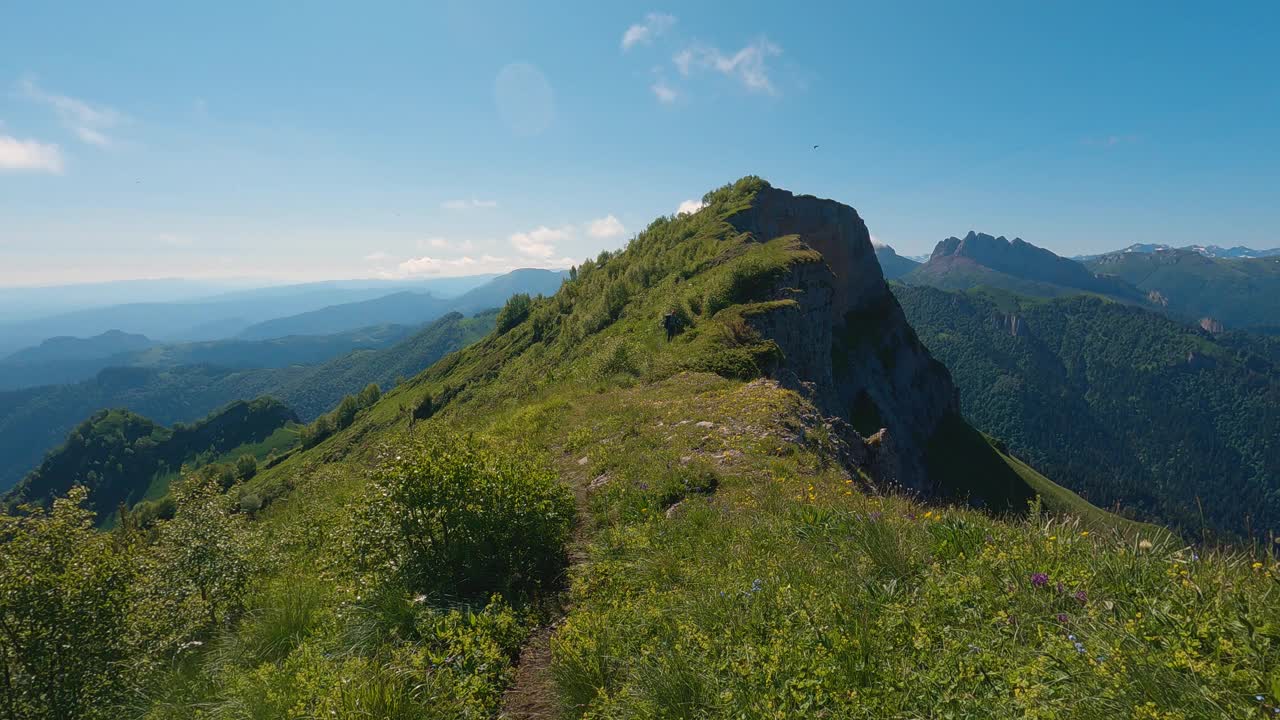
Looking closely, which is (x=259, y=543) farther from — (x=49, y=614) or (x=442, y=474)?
(x=442, y=474)

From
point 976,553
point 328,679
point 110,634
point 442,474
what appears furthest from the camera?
point 110,634

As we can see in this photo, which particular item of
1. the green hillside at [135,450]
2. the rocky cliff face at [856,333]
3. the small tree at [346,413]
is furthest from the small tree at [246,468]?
the rocky cliff face at [856,333]

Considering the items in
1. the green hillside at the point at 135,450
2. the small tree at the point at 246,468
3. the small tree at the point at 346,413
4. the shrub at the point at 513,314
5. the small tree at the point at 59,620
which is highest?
the shrub at the point at 513,314

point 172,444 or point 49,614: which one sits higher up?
point 49,614

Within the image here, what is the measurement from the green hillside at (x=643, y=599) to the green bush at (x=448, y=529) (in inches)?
1.4

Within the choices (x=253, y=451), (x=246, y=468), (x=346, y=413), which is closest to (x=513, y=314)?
(x=346, y=413)

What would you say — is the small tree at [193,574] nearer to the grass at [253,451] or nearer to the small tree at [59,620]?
the small tree at [59,620]

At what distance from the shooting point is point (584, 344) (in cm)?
3572

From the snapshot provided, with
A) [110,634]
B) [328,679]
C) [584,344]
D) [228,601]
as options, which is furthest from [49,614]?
[584,344]

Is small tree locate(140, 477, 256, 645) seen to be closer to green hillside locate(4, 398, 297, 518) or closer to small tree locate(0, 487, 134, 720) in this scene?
small tree locate(0, 487, 134, 720)

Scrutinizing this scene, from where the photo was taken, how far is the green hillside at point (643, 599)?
157 inches

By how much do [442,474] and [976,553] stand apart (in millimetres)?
6715

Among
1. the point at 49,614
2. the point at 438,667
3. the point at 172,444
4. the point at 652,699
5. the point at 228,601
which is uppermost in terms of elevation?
the point at 652,699

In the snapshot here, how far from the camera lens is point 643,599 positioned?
6.25m
